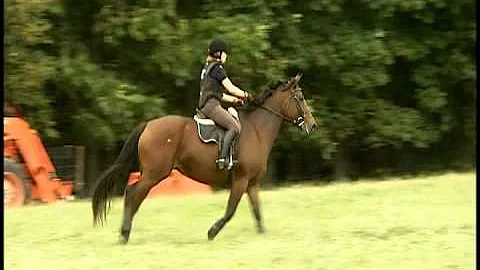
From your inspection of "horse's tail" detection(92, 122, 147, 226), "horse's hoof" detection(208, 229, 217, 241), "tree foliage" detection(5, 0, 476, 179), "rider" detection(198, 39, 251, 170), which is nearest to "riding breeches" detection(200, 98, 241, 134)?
"rider" detection(198, 39, 251, 170)

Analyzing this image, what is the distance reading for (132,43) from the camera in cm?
2092

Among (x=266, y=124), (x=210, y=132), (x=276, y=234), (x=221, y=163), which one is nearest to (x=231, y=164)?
(x=221, y=163)

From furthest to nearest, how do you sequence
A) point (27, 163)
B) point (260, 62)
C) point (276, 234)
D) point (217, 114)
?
1. point (260, 62)
2. point (27, 163)
3. point (276, 234)
4. point (217, 114)

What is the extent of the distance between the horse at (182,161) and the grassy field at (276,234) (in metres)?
0.44

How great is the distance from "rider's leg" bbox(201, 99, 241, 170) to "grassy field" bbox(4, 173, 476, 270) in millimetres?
992

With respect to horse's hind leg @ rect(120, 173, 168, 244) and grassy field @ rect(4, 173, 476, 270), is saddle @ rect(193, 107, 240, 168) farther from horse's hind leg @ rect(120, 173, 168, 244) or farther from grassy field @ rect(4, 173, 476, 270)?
grassy field @ rect(4, 173, 476, 270)

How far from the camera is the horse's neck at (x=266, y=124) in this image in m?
11.7

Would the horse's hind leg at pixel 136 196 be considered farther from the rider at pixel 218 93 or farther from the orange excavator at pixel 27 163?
the orange excavator at pixel 27 163

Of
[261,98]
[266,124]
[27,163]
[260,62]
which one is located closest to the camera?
[266,124]

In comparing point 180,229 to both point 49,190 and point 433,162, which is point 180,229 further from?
point 433,162

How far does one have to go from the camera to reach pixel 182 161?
11.4 metres

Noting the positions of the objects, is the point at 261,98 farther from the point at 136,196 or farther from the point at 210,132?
the point at 136,196

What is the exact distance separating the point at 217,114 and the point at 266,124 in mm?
817

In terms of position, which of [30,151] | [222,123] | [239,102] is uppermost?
[239,102]
